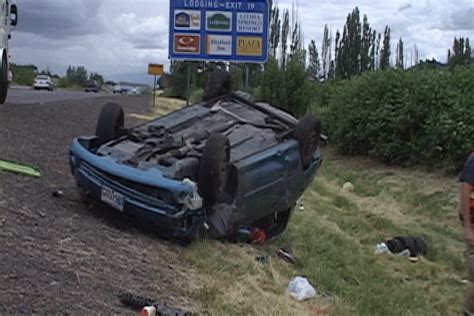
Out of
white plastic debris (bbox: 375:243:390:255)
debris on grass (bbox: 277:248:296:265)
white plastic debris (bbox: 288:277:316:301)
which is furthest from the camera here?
white plastic debris (bbox: 375:243:390:255)

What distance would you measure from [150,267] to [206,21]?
41.6ft

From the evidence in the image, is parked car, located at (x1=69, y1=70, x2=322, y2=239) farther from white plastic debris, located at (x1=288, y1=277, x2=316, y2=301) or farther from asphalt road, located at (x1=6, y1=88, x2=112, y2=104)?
asphalt road, located at (x1=6, y1=88, x2=112, y2=104)

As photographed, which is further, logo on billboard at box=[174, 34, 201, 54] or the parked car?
logo on billboard at box=[174, 34, 201, 54]

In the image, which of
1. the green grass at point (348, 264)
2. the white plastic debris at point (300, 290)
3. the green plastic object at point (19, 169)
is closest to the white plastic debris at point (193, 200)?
the green grass at point (348, 264)

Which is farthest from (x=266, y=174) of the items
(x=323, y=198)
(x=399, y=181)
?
(x=399, y=181)

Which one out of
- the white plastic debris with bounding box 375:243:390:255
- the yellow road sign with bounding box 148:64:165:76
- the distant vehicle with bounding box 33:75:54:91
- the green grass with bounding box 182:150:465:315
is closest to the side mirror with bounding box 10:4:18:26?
the green grass with bounding box 182:150:465:315

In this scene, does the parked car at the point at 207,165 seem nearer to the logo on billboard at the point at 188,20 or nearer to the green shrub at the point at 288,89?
the logo on billboard at the point at 188,20

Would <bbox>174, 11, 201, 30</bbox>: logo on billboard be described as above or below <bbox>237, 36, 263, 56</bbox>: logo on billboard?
above

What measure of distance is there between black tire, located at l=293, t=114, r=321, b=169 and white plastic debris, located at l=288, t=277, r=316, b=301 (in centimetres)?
192

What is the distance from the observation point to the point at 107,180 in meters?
7.16

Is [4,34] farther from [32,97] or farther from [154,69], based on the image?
[154,69]

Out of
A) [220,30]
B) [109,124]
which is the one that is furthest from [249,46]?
[109,124]

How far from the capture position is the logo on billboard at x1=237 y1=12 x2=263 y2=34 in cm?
1845

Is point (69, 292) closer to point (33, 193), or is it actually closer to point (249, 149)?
point (33, 193)
